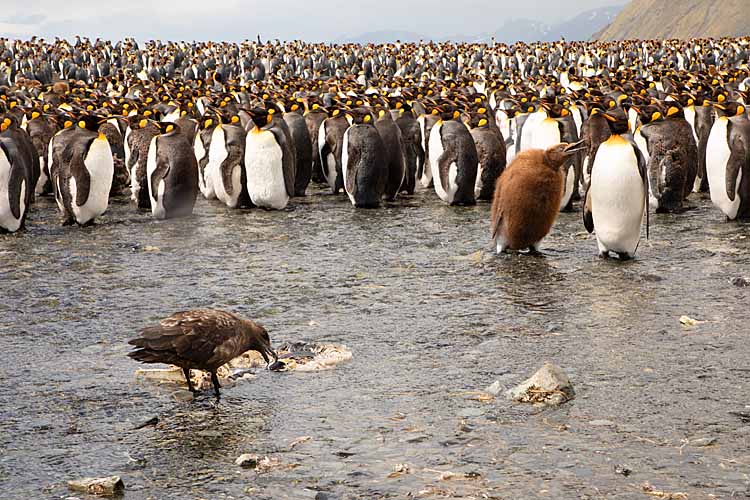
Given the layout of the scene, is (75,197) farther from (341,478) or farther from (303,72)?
(303,72)

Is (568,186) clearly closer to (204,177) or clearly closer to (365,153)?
(365,153)

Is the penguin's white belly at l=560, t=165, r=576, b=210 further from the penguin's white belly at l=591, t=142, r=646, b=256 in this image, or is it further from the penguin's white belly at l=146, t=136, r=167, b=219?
the penguin's white belly at l=146, t=136, r=167, b=219

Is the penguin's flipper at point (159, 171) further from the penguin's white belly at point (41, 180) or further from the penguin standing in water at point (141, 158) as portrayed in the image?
the penguin's white belly at point (41, 180)

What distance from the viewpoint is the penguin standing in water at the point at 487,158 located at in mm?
11477

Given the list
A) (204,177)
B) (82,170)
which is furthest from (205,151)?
(82,170)

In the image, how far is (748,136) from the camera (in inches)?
371

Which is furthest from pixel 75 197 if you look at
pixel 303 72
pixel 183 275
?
pixel 303 72

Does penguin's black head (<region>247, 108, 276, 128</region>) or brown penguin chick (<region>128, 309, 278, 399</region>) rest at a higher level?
penguin's black head (<region>247, 108, 276, 128</region>)

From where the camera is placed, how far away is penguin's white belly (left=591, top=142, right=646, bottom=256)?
7965 millimetres

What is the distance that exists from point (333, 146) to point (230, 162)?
1.50 metres

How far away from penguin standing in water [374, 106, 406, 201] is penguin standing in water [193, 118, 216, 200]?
210cm

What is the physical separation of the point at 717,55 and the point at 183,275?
129 feet

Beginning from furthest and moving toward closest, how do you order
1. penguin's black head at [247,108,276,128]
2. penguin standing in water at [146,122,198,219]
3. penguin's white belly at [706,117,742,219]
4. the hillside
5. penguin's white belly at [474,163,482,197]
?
the hillside → penguin's white belly at [474,163,482,197] → penguin's black head at [247,108,276,128] → penguin standing in water at [146,122,198,219] → penguin's white belly at [706,117,742,219]

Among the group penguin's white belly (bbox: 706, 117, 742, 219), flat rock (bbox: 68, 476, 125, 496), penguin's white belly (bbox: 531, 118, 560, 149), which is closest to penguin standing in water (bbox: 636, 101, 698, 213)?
penguin's white belly (bbox: 706, 117, 742, 219)
